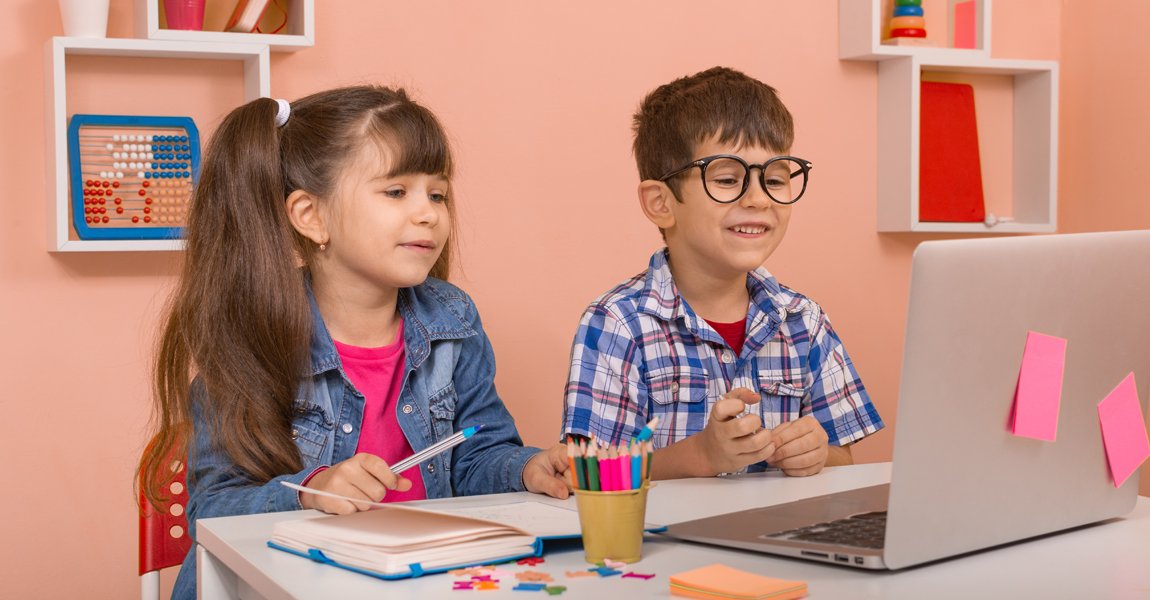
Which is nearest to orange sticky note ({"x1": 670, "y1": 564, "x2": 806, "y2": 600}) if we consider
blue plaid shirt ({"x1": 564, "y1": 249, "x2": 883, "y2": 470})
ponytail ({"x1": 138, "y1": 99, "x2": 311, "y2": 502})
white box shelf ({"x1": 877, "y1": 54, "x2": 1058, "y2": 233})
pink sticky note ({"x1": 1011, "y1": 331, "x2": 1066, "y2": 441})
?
pink sticky note ({"x1": 1011, "y1": 331, "x2": 1066, "y2": 441})

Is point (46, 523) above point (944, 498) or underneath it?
underneath

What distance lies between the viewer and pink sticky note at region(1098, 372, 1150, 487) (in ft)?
3.45

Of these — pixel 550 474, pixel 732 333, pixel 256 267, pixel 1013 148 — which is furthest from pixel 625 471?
pixel 1013 148

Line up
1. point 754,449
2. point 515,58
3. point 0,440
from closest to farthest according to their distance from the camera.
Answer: point 754,449, point 0,440, point 515,58

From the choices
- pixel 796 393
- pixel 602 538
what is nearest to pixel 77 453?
pixel 796 393

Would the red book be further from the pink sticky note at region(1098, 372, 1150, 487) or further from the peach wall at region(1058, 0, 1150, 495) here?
the peach wall at region(1058, 0, 1150, 495)

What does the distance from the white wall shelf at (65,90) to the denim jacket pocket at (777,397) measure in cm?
97

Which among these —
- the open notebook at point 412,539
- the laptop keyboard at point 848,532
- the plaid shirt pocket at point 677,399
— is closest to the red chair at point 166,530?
the open notebook at point 412,539

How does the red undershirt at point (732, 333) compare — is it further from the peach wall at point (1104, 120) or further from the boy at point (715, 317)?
the peach wall at point (1104, 120)

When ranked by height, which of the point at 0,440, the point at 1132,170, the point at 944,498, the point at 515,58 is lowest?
the point at 0,440

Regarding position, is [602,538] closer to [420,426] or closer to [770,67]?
[420,426]

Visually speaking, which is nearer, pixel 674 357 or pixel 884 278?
pixel 674 357

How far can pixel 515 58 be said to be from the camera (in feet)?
7.66

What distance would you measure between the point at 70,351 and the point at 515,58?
1007 millimetres
